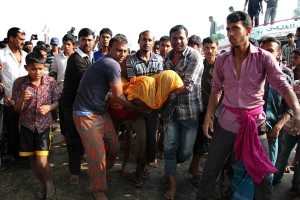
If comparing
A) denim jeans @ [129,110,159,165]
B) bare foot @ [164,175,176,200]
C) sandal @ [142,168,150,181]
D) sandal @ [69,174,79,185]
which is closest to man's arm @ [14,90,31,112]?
sandal @ [69,174,79,185]

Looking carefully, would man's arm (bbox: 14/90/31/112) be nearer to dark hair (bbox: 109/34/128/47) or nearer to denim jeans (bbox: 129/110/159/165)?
dark hair (bbox: 109/34/128/47)

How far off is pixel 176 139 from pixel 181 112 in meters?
0.37

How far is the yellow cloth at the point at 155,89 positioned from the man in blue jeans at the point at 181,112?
0.77ft

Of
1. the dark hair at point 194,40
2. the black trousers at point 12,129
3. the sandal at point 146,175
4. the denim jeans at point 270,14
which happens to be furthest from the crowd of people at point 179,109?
the denim jeans at point 270,14

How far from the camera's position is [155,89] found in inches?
116

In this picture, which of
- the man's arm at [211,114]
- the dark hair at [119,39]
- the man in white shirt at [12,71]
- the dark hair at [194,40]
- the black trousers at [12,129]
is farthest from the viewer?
the dark hair at [194,40]

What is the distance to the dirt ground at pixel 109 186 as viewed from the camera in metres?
3.25

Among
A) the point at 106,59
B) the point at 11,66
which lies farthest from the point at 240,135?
the point at 11,66

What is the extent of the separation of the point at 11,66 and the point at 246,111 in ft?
11.3

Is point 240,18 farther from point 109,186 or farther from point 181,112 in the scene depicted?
point 109,186

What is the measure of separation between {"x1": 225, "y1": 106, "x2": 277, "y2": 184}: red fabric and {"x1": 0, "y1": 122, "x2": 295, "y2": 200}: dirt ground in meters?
1.15

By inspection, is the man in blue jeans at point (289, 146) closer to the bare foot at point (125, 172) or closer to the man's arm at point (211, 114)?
the man's arm at point (211, 114)

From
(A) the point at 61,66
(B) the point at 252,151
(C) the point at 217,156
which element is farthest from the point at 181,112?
(A) the point at 61,66

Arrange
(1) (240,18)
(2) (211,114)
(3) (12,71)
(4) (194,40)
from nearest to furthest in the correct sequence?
(1) (240,18) → (2) (211,114) → (3) (12,71) → (4) (194,40)
